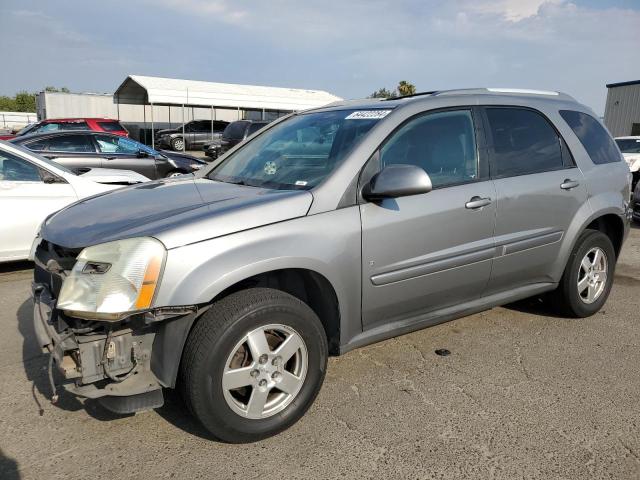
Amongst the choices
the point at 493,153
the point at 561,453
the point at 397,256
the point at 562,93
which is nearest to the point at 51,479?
the point at 397,256

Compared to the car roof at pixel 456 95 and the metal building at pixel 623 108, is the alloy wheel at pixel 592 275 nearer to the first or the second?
the car roof at pixel 456 95

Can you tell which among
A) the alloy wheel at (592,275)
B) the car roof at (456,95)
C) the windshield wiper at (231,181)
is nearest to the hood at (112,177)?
the windshield wiper at (231,181)

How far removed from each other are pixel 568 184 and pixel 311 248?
7.41 feet

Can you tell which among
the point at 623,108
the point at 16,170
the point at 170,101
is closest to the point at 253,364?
the point at 16,170

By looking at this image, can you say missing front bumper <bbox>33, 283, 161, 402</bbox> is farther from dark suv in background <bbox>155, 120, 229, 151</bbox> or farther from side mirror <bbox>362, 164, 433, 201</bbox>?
dark suv in background <bbox>155, 120, 229, 151</bbox>

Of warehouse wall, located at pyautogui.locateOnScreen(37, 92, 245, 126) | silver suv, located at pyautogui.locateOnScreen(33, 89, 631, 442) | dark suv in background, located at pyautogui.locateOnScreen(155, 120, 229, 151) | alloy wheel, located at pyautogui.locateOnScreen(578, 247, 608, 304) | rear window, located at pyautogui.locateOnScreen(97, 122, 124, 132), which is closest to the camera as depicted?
silver suv, located at pyautogui.locateOnScreen(33, 89, 631, 442)

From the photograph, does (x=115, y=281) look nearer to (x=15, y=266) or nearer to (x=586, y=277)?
(x=586, y=277)

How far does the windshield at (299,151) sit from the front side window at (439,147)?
199 mm

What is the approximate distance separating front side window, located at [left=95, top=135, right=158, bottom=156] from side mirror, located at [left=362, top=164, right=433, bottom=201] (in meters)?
8.40

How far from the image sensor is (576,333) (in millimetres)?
4125

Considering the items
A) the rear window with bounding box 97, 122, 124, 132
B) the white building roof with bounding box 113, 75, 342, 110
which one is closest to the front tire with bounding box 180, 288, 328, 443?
the rear window with bounding box 97, 122, 124, 132

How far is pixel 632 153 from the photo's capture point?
12.1 metres

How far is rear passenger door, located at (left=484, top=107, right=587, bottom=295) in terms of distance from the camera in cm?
357

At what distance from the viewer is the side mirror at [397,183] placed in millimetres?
2848
